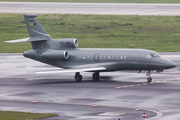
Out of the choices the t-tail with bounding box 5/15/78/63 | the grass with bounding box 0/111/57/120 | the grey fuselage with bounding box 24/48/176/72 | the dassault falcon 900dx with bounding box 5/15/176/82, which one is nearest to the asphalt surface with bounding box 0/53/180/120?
the grass with bounding box 0/111/57/120

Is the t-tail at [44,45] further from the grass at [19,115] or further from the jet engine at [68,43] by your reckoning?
the grass at [19,115]

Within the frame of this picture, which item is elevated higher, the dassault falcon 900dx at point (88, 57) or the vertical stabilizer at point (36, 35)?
the vertical stabilizer at point (36, 35)

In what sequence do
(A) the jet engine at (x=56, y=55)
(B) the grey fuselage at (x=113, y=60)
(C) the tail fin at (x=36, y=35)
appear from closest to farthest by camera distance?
(B) the grey fuselage at (x=113, y=60)
(A) the jet engine at (x=56, y=55)
(C) the tail fin at (x=36, y=35)

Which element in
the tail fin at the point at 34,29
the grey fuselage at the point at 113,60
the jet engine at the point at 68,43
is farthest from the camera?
the tail fin at the point at 34,29

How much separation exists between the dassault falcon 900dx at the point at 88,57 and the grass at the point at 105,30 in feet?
92.9

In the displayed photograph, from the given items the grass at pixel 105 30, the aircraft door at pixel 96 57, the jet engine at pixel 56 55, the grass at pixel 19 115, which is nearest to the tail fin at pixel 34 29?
the jet engine at pixel 56 55

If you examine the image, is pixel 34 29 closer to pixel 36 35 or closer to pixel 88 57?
pixel 36 35

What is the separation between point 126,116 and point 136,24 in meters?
70.3

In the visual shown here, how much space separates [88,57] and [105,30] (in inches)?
1932

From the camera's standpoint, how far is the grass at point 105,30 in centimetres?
7806

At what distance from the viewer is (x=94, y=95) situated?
3397 cm

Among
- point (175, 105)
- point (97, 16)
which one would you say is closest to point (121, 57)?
point (175, 105)

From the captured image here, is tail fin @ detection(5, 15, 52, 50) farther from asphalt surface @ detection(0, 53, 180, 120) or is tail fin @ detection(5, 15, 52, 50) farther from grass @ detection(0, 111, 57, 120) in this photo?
grass @ detection(0, 111, 57, 120)

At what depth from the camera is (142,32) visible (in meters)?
88.9
